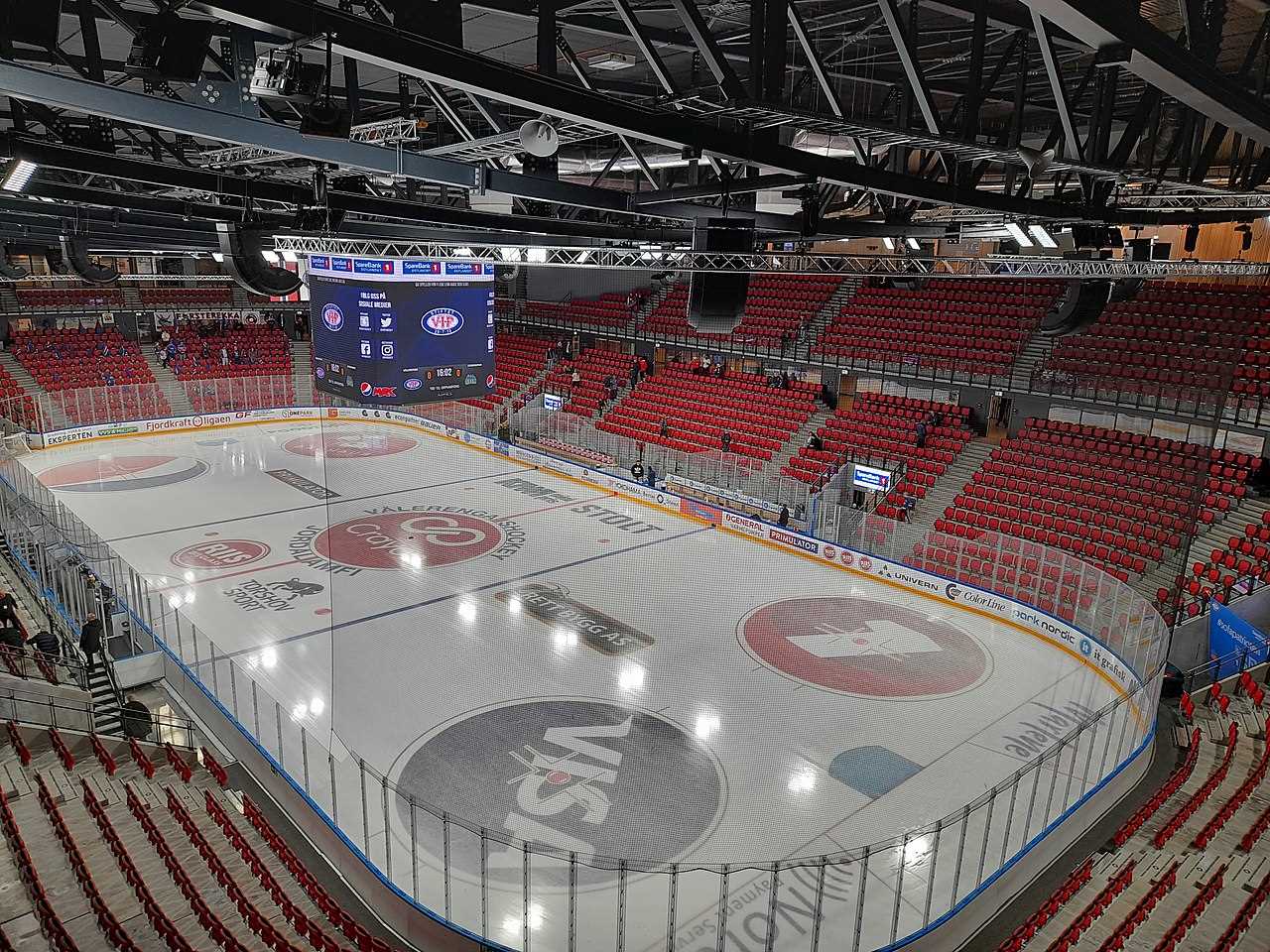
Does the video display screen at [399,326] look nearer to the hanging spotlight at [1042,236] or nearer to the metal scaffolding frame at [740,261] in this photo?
the metal scaffolding frame at [740,261]

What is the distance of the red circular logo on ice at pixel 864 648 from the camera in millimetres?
13266

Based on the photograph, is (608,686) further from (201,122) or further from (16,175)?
(16,175)

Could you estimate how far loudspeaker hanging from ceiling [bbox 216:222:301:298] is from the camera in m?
11.6

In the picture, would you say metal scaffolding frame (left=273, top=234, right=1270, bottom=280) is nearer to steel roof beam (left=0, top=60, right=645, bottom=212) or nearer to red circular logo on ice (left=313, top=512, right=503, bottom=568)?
steel roof beam (left=0, top=60, right=645, bottom=212)

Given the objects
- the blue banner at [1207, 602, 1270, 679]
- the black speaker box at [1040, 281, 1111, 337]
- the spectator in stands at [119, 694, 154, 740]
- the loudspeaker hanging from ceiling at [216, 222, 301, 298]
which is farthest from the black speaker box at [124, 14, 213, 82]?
the blue banner at [1207, 602, 1270, 679]

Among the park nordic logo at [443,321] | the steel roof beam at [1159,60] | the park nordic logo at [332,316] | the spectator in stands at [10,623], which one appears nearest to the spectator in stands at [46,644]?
the spectator in stands at [10,623]

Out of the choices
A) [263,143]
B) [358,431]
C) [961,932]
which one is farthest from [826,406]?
[263,143]

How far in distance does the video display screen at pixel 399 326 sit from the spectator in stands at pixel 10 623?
6.25 metres

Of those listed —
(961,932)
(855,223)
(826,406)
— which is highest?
(855,223)

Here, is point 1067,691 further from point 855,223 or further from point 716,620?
point 855,223

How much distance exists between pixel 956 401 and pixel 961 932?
18238 mm

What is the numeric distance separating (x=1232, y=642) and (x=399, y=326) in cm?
1517

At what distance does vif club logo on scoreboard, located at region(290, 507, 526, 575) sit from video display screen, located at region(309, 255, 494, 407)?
3458 mm

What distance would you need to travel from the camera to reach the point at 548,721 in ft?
38.5
